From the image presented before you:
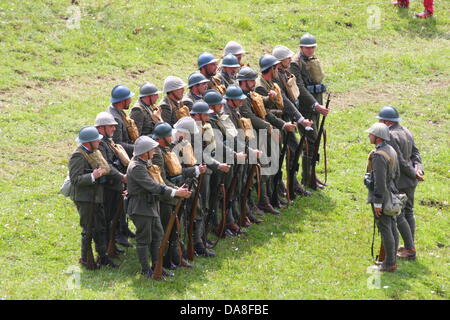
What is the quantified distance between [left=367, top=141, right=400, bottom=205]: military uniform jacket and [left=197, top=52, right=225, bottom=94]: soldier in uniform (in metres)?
3.99

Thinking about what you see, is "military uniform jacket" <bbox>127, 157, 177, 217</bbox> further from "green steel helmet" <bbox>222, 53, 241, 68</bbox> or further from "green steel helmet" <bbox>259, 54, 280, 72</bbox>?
"green steel helmet" <bbox>259, 54, 280, 72</bbox>

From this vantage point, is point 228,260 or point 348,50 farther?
point 348,50

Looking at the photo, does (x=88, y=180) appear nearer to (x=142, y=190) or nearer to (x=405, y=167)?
(x=142, y=190)

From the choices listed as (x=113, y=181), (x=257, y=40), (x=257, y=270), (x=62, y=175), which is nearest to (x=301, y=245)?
(x=257, y=270)

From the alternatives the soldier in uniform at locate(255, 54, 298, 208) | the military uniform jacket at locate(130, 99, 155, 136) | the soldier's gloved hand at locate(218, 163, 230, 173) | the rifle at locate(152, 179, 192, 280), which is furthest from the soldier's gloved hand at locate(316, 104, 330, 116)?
the rifle at locate(152, 179, 192, 280)

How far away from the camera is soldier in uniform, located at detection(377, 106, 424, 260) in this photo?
15664 mm

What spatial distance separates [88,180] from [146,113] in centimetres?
218

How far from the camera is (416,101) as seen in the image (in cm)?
2509

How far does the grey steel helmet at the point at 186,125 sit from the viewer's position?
1533cm

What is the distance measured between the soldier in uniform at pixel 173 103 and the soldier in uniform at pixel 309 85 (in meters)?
3.50

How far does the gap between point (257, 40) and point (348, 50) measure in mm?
2917
